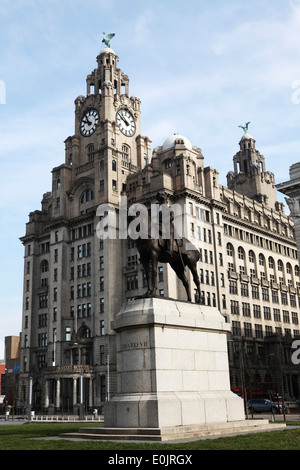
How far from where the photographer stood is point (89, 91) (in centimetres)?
11344

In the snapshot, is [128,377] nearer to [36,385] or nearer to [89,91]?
[36,385]

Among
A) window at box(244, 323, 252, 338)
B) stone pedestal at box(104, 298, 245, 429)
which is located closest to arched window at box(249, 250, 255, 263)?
window at box(244, 323, 252, 338)

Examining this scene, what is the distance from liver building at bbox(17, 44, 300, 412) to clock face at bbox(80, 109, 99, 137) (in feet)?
0.88

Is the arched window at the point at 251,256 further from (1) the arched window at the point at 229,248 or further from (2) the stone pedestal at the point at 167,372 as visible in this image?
(2) the stone pedestal at the point at 167,372

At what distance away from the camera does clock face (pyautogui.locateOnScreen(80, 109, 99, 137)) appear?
108m

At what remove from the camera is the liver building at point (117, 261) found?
88750 mm

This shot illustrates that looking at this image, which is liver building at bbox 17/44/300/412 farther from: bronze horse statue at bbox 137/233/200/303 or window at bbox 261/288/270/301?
bronze horse statue at bbox 137/233/200/303

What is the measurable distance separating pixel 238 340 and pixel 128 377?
72423 mm

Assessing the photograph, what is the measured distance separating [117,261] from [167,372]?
7179 centimetres

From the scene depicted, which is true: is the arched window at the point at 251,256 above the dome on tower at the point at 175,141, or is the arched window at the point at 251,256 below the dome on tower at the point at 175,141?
below

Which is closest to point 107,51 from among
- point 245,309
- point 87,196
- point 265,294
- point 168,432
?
point 87,196

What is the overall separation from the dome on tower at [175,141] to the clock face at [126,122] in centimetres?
1045

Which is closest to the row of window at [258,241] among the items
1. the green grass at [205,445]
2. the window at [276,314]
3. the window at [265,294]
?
the window at [265,294]

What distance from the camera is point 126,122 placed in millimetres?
109625
